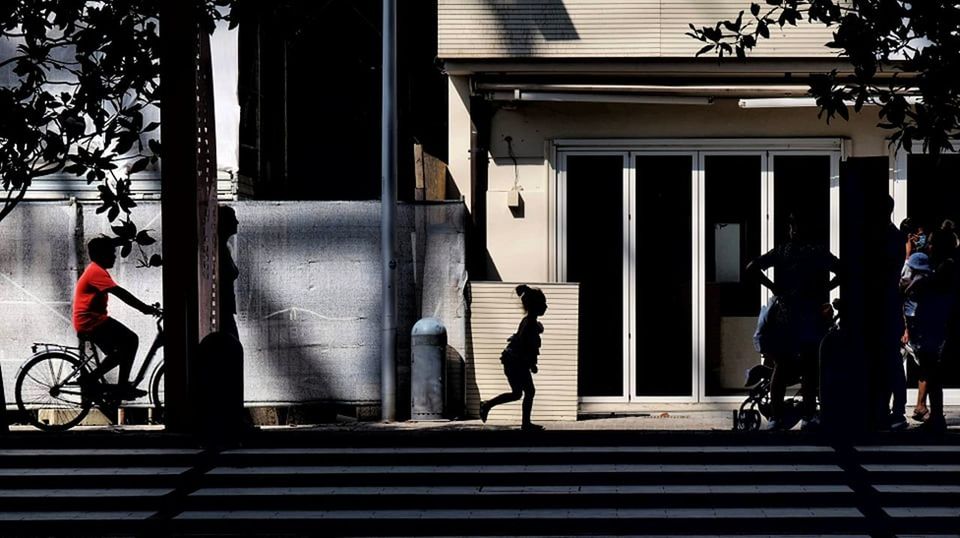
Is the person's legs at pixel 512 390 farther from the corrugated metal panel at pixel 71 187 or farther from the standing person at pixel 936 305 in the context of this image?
the corrugated metal panel at pixel 71 187

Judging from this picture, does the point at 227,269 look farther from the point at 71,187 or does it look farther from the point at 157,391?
the point at 71,187

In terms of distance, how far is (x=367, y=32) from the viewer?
1872 cm

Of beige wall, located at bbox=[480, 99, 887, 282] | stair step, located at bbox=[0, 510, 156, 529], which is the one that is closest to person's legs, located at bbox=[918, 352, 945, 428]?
beige wall, located at bbox=[480, 99, 887, 282]

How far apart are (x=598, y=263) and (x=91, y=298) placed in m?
5.21

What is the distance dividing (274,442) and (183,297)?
4.46ft

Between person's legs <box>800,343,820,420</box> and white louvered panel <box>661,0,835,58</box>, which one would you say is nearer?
person's legs <box>800,343,820,420</box>

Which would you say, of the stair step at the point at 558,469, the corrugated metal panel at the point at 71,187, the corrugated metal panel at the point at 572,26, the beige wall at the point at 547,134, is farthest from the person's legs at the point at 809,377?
the corrugated metal panel at the point at 71,187

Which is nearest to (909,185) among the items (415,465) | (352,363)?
(352,363)

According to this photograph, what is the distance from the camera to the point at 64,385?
13211 millimetres

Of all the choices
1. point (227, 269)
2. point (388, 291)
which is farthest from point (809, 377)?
point (227, 269)

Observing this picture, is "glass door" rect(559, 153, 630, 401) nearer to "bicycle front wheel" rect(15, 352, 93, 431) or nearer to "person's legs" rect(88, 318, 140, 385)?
"person's legs" rect(88, 318, 140, 385)

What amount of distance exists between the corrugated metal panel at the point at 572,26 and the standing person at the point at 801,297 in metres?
4.17

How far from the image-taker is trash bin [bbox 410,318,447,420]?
13648 mm

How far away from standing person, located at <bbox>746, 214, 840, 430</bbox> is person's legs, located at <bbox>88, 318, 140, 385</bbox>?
18.3 ft
